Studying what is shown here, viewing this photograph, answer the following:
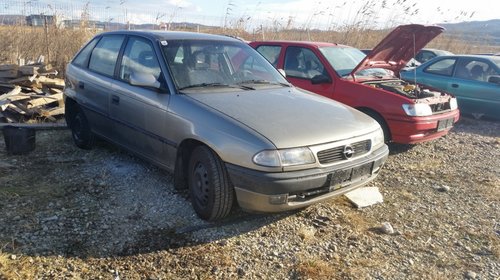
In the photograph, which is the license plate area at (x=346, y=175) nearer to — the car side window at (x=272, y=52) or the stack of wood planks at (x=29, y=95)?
the car side window at (x=272, y=52)

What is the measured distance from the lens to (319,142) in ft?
10.4

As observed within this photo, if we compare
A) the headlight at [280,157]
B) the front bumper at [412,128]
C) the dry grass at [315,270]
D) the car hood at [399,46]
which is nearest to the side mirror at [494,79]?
the car hood at [399,46]

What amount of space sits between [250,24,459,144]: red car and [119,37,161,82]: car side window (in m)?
2.84

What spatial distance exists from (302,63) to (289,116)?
3.30m

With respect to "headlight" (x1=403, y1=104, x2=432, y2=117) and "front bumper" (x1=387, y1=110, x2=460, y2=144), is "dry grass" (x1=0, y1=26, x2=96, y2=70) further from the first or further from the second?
"headlight" (x1=403, y1=104, x2=432, y2=117)

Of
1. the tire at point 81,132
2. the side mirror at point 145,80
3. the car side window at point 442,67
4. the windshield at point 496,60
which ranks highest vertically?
the windshield at point 496,60

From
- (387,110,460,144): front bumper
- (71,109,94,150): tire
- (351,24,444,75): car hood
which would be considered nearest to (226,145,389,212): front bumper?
(387,110,460,144): front bumper

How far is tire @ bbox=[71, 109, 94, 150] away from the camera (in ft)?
16.9

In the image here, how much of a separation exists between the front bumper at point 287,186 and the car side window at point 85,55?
3030 millimetres

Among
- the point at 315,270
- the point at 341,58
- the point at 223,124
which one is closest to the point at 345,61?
the point at 341,58

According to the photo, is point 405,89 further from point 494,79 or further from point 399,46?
point 494,79

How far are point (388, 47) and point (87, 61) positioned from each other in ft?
14.1

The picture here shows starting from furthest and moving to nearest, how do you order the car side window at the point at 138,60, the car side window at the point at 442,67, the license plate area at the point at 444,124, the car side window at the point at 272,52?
the car side window at the point at 442,67 → the car side window at the point at 272,52 → the license plate area at the point at 444,124 → the car side window at the point at 138,60

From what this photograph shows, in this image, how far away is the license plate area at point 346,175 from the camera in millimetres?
3217
